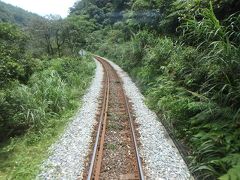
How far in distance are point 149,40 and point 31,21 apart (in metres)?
11.9

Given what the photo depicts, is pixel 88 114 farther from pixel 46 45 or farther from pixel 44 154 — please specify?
pixel 46 45

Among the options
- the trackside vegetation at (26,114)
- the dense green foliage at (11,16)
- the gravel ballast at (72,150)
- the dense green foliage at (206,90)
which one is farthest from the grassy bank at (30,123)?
the dense green foliage at (11,16)

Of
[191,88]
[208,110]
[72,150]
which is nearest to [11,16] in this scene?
[191,88]

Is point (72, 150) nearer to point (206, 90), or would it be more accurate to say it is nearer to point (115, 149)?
point (115, 149)

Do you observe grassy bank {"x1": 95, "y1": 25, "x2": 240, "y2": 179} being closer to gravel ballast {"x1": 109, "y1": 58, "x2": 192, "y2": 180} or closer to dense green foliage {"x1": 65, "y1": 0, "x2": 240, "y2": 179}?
dense green foliage {"x1": 65, "y1": 0, "x2": 240, "y2": 179}

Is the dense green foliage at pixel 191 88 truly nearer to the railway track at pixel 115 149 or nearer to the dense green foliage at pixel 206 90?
the dense green foliage at pixel 206 90

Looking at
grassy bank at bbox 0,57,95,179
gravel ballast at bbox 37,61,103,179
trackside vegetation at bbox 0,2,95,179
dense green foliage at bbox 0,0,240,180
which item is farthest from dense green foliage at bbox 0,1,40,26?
gravel ballast at bbox 37,61,103,179

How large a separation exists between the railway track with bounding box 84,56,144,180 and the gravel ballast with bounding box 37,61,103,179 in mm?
257

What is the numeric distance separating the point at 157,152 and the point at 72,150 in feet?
6.92

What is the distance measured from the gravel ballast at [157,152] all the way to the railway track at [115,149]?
25 cm

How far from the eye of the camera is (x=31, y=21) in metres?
24.1

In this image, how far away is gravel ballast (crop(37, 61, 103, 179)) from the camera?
5672 millimetres

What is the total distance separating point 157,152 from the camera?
6.61 m

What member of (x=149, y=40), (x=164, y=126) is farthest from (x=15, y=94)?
(x=149, y=40)
